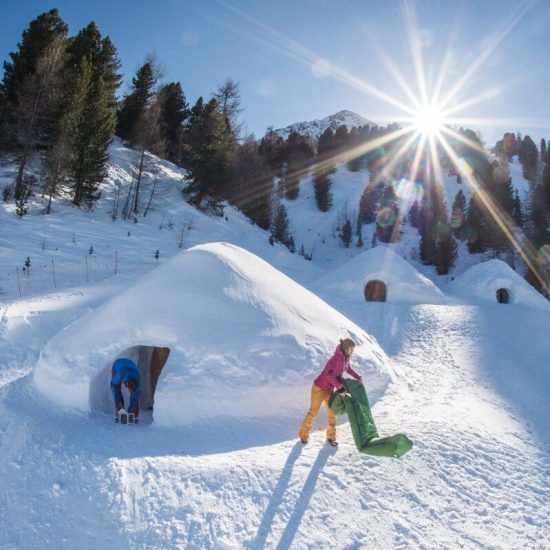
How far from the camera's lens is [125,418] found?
5.72m

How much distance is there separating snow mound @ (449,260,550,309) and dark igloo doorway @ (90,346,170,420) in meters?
17.5

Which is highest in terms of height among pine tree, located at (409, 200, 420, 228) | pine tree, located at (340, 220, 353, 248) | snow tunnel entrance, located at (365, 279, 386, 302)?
pine tree, located at (409, 200, 420, 228)

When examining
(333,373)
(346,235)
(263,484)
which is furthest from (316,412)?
(346,235)

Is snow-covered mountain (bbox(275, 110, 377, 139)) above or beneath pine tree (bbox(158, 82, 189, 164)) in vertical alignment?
above

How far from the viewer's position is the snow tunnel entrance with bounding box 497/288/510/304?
19484 mm

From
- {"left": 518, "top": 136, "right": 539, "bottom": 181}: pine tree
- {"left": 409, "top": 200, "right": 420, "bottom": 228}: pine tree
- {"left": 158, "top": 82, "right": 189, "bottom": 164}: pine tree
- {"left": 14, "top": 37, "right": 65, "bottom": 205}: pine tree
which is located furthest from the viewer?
{"left": 518, "top": 136, "right": 539, "bottom": 181}: pine tree

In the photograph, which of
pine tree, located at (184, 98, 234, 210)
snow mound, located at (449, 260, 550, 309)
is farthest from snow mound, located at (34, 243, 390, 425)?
pine tree, located at (184, 98, 234, 210)

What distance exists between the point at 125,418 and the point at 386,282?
1424 centimetres

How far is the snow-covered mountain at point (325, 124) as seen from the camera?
97.4 metres

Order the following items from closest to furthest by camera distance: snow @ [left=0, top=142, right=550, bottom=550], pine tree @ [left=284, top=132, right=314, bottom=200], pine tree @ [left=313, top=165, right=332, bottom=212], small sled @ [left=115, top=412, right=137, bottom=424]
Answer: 1. snow @ [left=0, top=142, right=550, bottom=550]
2. small sled @ [left=115, top=412, right=137, bottom=424]
3. pine tree @ [left=313, top=165, right=332, bottom=212]
4. pine tree @ [left=284, top=132, right=314, bottom=200]

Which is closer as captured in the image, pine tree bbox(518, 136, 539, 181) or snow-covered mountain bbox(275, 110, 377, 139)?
pine tree bbox(518, 136, 539, 181)

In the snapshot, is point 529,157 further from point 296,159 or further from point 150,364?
point 150,364

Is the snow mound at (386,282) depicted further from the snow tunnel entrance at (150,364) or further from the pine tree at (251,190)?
the pine tree at (251,190)

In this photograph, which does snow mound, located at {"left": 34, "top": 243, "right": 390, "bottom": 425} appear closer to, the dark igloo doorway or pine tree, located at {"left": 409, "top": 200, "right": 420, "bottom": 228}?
the dark igloo doorway
